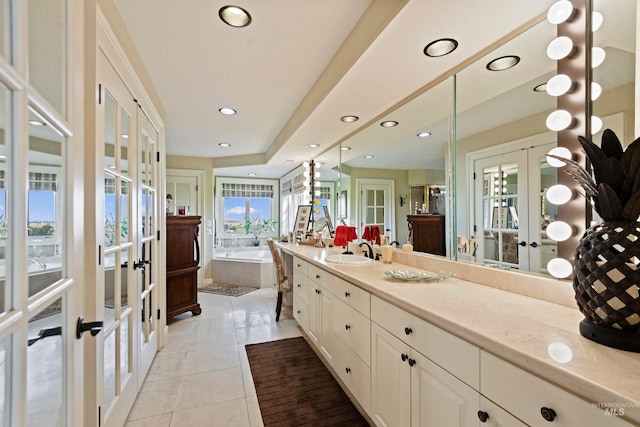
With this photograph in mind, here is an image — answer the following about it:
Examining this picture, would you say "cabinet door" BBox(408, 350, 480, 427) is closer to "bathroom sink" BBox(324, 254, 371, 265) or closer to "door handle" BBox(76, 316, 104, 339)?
"bathroom sink" BBox(324, 254, 371, 265)

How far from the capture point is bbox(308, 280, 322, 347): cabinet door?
248 cm

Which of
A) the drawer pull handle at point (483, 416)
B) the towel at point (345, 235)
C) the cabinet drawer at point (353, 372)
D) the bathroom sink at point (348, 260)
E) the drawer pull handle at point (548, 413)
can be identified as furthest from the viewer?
the towel at point (345, 235)

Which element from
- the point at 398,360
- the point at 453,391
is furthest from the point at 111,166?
the point at 453,391

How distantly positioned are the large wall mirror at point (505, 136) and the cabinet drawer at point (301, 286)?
1.12 meters

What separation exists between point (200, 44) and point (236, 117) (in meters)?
1.42

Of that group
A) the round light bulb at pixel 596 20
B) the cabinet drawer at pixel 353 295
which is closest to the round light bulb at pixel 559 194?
the round light bulb at pixel 596 20

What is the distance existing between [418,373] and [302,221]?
11.9ft

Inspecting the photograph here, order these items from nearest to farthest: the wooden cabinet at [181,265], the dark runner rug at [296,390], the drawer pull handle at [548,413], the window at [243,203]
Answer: the drawer pull handle at [548,413] < the dark runner rug at [296,390] < the wooden cabinet at [181,265] < the window at [243,203]

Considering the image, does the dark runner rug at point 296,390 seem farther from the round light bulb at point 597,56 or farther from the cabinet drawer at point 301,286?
the round light bulb at point 597,56

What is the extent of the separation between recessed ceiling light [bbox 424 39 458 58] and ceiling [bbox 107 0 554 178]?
36 millimetres

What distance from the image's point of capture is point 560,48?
124cm

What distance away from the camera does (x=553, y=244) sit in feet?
4.24

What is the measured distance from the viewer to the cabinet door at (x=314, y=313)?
2.48 meters

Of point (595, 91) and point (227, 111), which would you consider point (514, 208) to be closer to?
point (595, 91)
